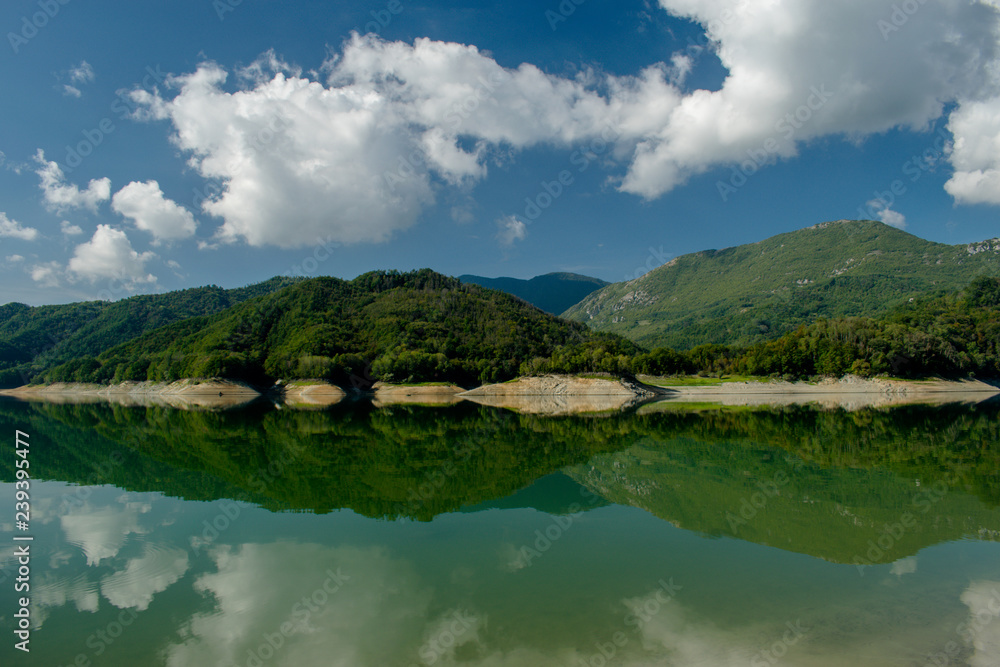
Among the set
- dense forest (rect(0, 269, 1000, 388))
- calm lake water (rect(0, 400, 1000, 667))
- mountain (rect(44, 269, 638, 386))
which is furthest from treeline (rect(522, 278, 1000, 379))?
calm lake water (rect(0, 400, 1000, 667))

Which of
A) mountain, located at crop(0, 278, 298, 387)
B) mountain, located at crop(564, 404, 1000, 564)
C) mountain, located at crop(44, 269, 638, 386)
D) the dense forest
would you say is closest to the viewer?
mountain, located at crop(564, 404, 1000, 564)

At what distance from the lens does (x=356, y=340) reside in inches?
3999

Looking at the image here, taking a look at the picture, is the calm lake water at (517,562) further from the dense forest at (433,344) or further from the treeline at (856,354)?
the dense forest at (433,344)

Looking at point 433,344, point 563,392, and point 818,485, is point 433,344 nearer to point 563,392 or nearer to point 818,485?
point 563,392

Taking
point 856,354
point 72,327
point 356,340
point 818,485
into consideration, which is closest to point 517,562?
point 818,485

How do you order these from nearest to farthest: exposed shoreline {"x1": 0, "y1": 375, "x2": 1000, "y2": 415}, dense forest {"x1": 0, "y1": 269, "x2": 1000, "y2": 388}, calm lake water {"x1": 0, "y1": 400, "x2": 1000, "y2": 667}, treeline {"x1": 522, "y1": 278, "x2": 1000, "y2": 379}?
calm lake water {"x1": 0, "y1": 400, "x2": 1000, "y2": 667}
exposed shoreline {"x1": 0, "y1": 375, "x2": 1000, "y2": 415}
treeline {"x1": 522, "y1": 278, "x2": 1000, "y2": 379}
dense forest {"x1": 0, "y1": 269, "x2": 1000, "y2": 388}

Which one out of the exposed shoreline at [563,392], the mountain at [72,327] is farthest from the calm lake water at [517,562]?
the mountain at [72,327]

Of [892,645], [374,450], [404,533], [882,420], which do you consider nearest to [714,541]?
[892,645]

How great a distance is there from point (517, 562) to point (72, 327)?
199m

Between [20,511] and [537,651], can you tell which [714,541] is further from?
[20,511]

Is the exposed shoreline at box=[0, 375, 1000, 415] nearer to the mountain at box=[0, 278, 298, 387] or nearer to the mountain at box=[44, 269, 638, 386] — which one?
the mountain at box=[44, 269, 638, 386]

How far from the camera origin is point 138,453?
21594mm

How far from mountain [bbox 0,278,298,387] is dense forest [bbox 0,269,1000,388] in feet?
2.22

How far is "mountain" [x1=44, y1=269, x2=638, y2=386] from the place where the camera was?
276ft
